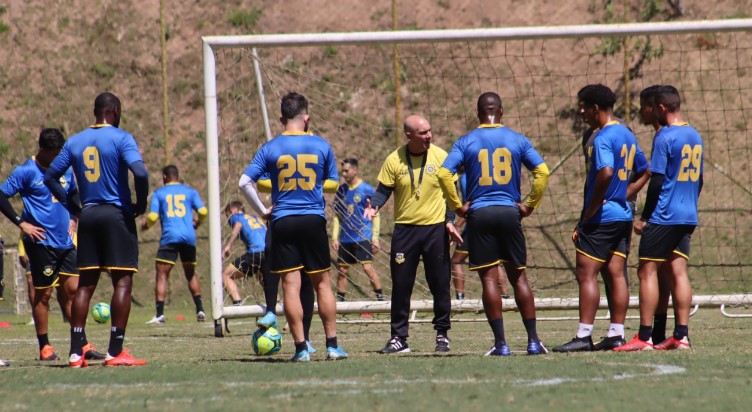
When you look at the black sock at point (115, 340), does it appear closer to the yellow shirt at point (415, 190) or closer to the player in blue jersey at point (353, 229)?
the yellow shirt at point (415, 190)

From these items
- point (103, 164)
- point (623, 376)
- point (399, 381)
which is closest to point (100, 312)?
point (103, 164)

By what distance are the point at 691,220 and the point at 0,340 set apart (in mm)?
7933

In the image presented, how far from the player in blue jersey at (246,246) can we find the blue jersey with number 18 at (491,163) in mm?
6294

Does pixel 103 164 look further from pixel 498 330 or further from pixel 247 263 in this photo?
pixel 247 263

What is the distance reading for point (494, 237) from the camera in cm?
873

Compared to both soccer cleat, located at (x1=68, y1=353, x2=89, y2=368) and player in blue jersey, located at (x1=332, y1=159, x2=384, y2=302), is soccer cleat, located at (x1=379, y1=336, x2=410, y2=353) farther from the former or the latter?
player in blue jersey, located at (x1=332, y1=159, x2=384, y2=302)

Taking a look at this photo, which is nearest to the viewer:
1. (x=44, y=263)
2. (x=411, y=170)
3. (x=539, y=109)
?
(x=411, y=170)

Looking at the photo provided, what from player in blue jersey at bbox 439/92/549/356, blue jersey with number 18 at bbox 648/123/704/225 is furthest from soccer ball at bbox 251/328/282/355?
blue jersey with number 18 at bbox 648/123/704/225

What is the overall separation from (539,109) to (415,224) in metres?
12.7

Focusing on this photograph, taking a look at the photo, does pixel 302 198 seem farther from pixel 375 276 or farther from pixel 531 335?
pixel 375 276

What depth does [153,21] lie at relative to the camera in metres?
26.2

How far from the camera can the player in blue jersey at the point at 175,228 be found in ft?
54.3

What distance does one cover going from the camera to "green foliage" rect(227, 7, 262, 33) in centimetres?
2617

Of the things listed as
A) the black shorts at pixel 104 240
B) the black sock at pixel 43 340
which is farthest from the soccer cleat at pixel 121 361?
the black sock at pixel 43 340
